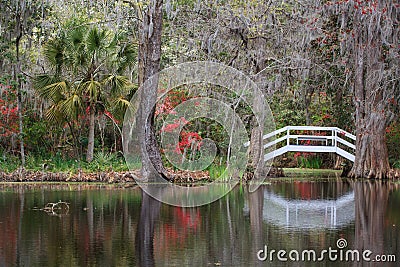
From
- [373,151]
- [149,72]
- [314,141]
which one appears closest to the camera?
[149,72]

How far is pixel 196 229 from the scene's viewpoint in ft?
36.1

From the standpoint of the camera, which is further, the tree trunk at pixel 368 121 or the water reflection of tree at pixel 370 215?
the tree trunk at pixel 368 121

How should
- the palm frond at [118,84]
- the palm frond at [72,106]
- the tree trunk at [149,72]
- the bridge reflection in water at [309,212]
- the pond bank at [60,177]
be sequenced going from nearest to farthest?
the bridge reflection in water at [309,212]
the pond bank at [60,177]
the tree trunk at [149,72]
the palm frond at [72,106]
the palm frond at [118,84]

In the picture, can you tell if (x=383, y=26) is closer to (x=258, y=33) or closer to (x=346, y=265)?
(x=258, y=33)

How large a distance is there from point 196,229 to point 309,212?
3.04m

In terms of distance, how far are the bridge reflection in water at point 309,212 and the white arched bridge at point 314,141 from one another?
6.82 m

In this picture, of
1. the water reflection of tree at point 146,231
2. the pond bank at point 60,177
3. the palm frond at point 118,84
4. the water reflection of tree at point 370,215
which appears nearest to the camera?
the water reflection of tree at point 146,231

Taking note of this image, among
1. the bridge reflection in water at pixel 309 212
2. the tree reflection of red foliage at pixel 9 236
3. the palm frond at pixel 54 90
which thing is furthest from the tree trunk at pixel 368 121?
the tree reflection of red foliage at pixel 9 236

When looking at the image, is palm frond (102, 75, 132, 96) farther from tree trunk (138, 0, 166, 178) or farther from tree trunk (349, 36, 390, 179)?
tree trunk (349, 36, 390, 179)

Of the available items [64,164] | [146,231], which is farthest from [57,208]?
[64,164]

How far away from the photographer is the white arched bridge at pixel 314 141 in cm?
A: 2323

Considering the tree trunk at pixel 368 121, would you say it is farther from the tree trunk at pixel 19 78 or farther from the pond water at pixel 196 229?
the tree trunk at pixel 19 78

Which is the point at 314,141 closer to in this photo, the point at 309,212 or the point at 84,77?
the point at 84,77

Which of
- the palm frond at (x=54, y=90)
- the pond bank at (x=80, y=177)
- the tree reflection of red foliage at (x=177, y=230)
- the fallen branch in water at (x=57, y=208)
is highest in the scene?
the palm frond at (x=54, y=90)
